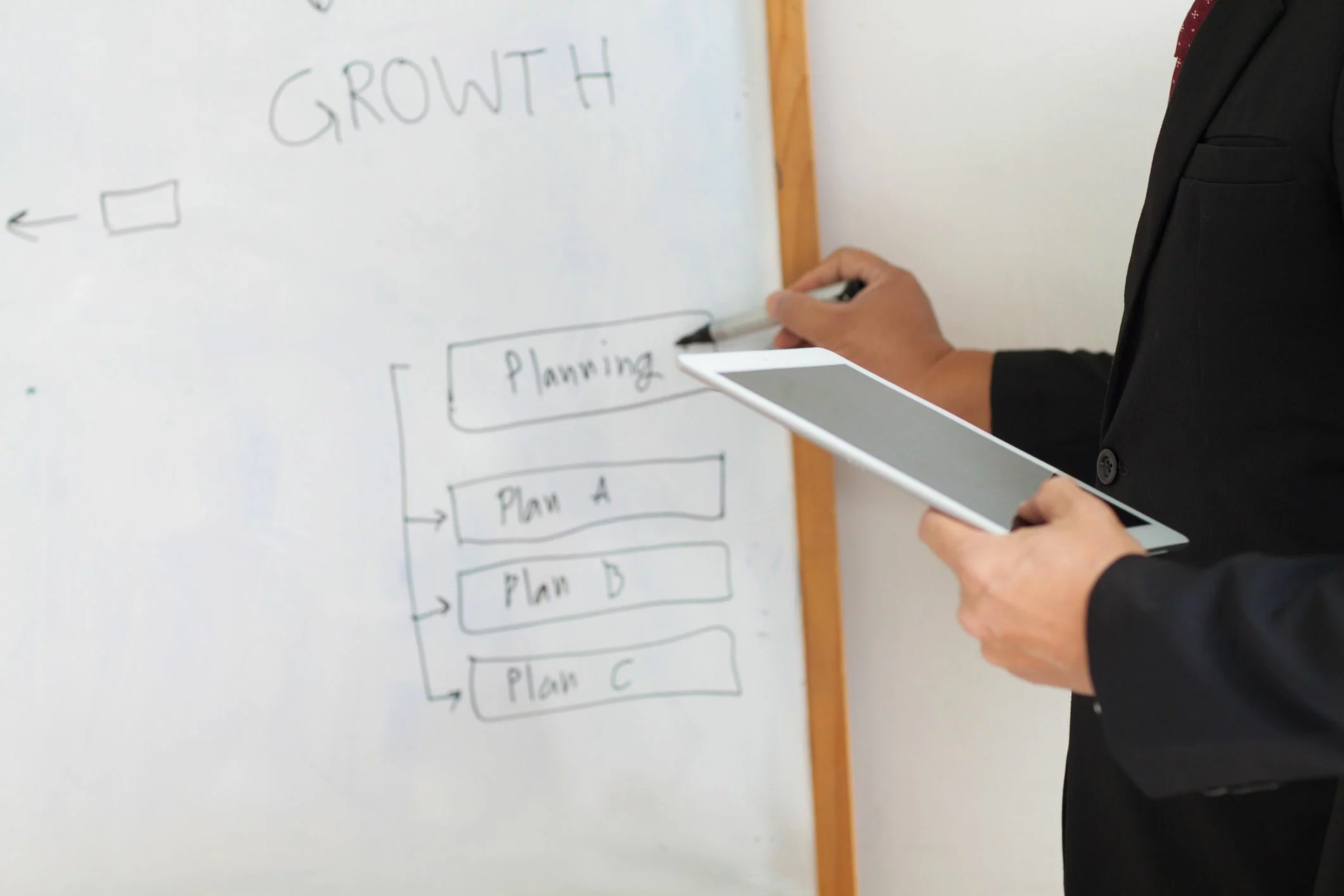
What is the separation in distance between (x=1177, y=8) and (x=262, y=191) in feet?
2.31

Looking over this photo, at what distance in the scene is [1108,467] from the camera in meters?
0.55

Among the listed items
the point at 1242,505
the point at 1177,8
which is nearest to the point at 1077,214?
the point at 1177,8

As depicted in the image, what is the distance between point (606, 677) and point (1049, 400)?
1.37 ft

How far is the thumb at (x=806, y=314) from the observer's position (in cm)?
72

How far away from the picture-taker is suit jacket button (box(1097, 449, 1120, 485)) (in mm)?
550

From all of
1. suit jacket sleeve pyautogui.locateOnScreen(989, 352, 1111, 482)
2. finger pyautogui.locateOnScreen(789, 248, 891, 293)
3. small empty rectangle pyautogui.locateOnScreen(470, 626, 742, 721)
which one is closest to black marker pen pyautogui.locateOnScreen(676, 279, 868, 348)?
finger pyautogui.locateOnScreen(789, 248, 891, 293)

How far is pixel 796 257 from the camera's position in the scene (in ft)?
2.51

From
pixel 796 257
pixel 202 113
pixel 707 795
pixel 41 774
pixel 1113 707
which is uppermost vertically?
pixel 202 113

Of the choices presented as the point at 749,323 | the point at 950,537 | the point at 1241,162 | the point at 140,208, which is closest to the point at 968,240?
the point at 749,323

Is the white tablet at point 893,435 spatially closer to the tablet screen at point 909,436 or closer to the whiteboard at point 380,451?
the tablet screen at point 909,436

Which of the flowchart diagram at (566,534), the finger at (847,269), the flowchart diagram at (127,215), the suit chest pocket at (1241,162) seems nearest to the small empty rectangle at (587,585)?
the flowchart diagram at (566,534)

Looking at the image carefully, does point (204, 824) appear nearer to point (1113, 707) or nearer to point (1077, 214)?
point (1113, 707)

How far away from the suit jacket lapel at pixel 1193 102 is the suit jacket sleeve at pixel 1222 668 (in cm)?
19

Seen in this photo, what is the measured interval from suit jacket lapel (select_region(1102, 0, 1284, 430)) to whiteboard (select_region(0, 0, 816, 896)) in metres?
0.30
